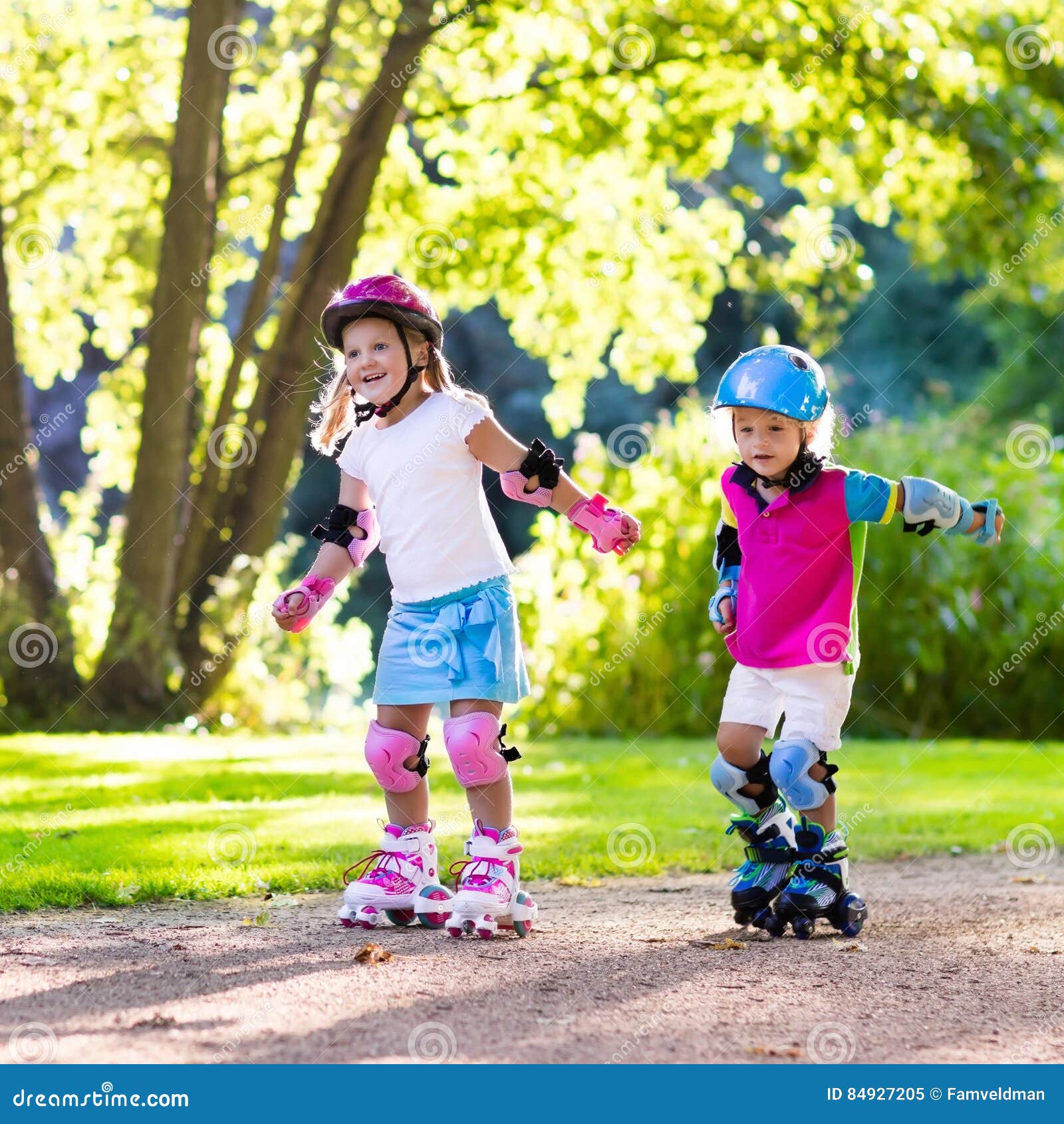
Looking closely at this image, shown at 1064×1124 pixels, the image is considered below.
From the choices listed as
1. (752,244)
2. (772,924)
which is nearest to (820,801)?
(772,924)

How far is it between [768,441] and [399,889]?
155cm

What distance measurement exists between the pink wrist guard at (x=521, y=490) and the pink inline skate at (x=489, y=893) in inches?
34.4

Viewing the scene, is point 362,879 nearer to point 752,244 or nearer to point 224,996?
point 224,996

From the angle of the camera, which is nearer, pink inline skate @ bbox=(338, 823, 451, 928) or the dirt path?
the dirt path

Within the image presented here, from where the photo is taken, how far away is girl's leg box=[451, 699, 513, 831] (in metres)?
3.87

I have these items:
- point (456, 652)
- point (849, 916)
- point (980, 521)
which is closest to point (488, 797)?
point (456, 652)

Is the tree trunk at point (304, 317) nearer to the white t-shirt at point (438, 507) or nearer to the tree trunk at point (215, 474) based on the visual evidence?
the tree trunk at point (215, 474)

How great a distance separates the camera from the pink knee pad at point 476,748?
12.4 feet

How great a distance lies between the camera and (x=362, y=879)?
12.9ft

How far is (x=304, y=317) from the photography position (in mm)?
9719

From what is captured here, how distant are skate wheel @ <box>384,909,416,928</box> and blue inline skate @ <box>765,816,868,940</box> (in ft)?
3.17

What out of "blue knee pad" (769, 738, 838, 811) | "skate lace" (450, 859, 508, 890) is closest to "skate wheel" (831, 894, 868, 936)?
"blue knee pad" (769, 738, 838, 811)

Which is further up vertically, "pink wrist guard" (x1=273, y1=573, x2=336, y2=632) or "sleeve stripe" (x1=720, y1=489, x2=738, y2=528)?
"sleeve stripe" (x1=720, y1=489, x2=738, y2=528)

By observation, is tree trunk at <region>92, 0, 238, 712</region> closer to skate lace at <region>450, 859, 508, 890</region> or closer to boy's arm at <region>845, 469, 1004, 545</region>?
skate lace at <region>450, 859, 508, 890</region>
